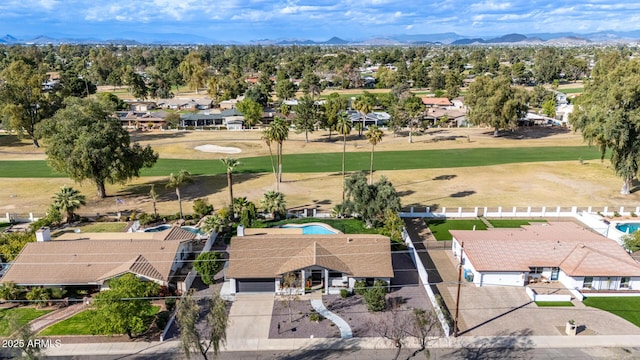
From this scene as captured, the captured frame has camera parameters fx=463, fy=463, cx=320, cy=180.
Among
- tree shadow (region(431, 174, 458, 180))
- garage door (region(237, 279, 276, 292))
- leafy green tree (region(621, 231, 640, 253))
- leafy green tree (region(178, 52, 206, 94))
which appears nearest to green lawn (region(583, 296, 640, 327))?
leafy green tree (region(621, 231, 640, 253))

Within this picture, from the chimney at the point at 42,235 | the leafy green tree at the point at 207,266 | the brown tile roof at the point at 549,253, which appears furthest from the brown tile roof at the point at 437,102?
the chimney at the point at 42,235

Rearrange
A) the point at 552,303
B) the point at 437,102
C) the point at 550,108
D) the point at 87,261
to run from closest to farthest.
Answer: the point at 552,303 < the point at 87,261 < the point at 550,108 < the point at 437,102

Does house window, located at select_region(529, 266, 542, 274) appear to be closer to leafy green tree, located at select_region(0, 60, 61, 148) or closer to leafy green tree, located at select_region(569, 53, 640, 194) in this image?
leafy green tree, located at select_region(569, 53, 640, 194)

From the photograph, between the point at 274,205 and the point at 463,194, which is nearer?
the point at 274,205

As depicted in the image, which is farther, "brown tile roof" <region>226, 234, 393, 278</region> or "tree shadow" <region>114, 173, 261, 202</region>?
"tree shadow" <region>114, 173, 261, 202</region>

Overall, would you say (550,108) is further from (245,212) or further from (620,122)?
(245,212)

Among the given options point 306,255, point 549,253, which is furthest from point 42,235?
point 549,253

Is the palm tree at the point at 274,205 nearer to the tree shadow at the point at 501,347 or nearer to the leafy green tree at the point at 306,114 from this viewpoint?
the tree shadow at the point at 501,347
